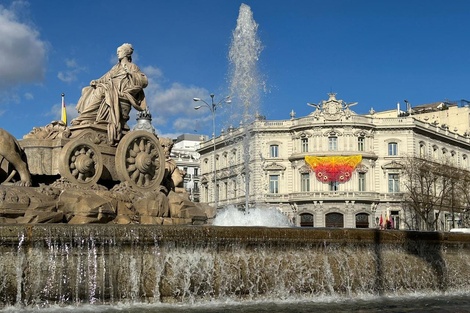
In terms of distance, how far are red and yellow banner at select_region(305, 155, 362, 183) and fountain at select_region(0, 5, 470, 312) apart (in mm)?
62552

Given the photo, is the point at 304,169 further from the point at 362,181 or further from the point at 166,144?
the point at 166,144

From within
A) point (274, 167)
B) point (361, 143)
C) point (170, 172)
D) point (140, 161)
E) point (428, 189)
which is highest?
point (361, 143)

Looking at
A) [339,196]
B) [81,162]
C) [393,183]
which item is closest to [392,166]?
[393,183]

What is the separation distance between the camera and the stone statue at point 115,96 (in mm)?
14547

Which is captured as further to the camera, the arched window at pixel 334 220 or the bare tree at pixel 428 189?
the arched window at pixel 334 220

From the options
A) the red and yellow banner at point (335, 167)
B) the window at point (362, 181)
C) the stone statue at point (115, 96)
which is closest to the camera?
the stone statue at point (115, 96)

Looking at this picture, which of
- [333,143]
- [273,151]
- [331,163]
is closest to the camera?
[331,163]

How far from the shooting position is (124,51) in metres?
15.6

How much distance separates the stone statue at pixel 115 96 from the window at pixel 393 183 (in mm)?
67032

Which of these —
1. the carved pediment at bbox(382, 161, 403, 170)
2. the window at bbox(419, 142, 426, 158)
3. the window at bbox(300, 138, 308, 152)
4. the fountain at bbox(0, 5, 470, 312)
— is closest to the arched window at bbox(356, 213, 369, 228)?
the carved pediment at bbox(382, 161, 403, 170)

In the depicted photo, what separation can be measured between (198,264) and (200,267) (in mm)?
64

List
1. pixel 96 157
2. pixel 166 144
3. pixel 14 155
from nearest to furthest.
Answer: pixel 14 155, pixel 96 157, pixel 166 144

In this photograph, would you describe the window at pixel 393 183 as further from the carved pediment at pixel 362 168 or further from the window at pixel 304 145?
the window at pixel 304 145

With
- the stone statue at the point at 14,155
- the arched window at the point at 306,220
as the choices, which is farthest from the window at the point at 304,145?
the stone statue at the point at 14,155
